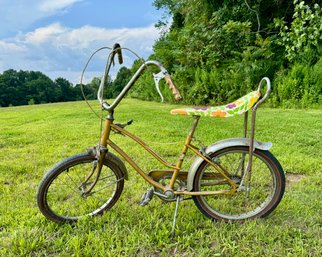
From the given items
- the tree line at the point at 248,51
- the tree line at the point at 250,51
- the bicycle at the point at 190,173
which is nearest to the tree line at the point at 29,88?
the tree line at the point at 248,51

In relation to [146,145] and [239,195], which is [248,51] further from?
[146,145]

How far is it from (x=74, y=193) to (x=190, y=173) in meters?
1.16

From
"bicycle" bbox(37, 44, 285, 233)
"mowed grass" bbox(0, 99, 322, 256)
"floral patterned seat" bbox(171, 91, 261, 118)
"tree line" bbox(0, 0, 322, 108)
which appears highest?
"tree line" bbox(0, 0, 322, 108)

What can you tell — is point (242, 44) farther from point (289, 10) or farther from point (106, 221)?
point (106, 221)

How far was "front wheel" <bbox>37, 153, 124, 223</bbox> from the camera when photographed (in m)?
2.06

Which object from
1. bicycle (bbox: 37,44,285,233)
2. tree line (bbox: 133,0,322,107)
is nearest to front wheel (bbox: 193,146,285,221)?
bicycle (bbox: 37,44,285,233)

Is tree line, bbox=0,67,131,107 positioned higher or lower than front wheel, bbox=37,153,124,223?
higher

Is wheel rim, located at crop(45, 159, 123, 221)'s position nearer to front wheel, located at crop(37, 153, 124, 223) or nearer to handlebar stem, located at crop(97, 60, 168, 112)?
front wheel, located at crop(37, 153, 124, 223)

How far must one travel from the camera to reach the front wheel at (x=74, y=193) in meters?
2.06

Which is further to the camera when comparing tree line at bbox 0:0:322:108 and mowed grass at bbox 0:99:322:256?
tree line at bbox 0:0:322:108

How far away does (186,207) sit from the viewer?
7.75ft

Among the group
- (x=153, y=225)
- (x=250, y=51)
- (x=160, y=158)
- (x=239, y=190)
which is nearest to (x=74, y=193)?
(x=153, y=225)

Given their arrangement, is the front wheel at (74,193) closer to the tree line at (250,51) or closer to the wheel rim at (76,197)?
the wheel rim at (76,197)

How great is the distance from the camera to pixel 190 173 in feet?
6.82
